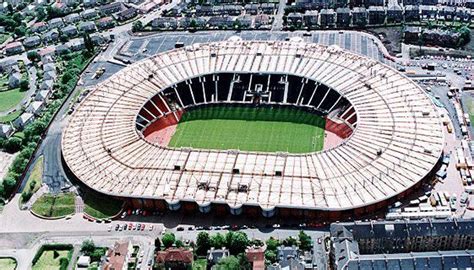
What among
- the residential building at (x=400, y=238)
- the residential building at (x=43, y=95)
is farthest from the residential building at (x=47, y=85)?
the residential building at (x=400, y=238)

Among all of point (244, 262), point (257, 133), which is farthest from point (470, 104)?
point (244, 262)

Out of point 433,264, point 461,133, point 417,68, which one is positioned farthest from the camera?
point 417,68

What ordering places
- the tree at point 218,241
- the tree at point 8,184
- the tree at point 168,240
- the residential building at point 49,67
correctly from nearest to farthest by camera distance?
the tree at point 218,241
the tree at point 168,240
the tree at point 8,184
the residential building at point 49,67

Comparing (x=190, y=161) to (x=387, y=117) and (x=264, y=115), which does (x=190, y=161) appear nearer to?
(x=264, y=115)

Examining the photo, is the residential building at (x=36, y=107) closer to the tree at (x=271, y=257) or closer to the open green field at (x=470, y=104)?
the tree at (x=271, y=257)

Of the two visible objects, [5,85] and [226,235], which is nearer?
[226,235]

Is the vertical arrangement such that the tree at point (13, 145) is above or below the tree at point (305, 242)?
above

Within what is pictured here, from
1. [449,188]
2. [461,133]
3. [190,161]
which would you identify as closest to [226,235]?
[190,161]
